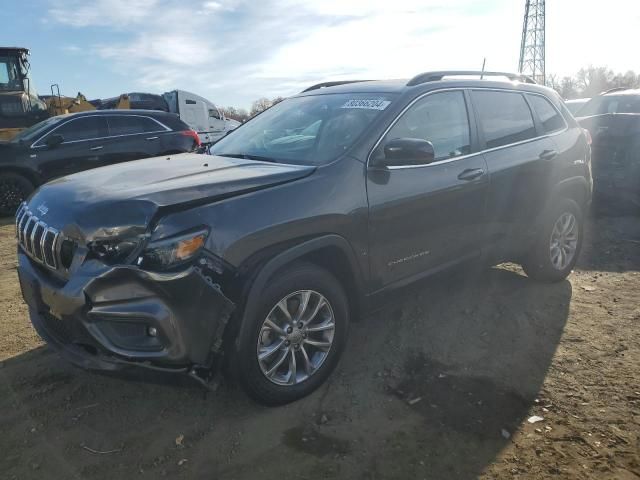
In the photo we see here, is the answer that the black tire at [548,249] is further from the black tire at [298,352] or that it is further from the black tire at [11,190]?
the black tire at [11,190]

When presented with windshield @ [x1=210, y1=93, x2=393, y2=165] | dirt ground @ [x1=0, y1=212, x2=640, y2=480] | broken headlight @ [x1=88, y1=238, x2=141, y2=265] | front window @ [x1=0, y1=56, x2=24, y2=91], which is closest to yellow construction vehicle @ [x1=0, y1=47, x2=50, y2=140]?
front window @ [x1=0, y1=56, x2=24, y2=91]

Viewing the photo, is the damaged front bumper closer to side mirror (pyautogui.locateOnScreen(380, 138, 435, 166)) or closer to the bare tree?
side mirror (pyautogui.locateOnScreen(380, 138, 435, 166))

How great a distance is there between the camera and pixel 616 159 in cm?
752

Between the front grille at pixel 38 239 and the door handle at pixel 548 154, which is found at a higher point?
the door handle at pixel 548 154

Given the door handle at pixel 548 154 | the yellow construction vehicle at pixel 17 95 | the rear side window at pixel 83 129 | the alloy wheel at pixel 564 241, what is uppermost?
the yellow construction vehicle at pixel 17 95

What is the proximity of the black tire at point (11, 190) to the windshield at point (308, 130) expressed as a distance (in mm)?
6044

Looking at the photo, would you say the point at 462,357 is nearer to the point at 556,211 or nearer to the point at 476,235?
the point at 476,235

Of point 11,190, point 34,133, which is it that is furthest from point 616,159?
point 11,190

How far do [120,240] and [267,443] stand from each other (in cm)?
130

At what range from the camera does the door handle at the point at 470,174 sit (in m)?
3.71

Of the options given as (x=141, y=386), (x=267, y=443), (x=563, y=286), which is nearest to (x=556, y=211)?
(x=563, y=286)

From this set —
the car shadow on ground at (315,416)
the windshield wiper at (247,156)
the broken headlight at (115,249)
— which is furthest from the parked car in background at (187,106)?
the broken headlight at (115,249)

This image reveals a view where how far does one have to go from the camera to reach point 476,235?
3.92 meters

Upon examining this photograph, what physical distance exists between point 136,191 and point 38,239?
2.18ft
